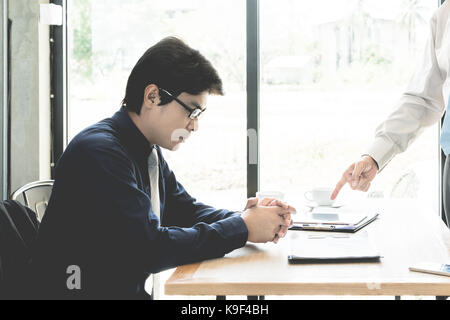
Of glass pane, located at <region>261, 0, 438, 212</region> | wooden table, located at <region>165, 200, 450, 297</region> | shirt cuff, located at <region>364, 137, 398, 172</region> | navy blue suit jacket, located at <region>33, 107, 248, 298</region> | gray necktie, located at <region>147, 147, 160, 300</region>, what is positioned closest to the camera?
wooden table, located at <region>165, 200, 450, 297</region>

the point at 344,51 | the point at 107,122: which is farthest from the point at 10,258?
the point at 344,51

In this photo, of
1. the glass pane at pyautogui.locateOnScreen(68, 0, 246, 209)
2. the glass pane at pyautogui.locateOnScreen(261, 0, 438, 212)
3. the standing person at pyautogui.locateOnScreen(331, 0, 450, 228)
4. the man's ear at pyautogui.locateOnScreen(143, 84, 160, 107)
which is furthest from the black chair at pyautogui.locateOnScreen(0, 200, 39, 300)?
the glass pane at pyautogui.locateOnScreen(261, 0, 438, 212)

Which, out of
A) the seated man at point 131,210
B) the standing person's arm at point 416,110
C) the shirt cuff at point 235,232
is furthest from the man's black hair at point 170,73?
the standing person's arm at point 416,110

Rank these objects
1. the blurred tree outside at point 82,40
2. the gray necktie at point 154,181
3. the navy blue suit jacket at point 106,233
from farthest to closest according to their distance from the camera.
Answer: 1. the blurred tree outside at point 82,40
2. the gray necktie at point 154,181
3. the navy blue suit jacket at point 106,233

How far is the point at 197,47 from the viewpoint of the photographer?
2.60m

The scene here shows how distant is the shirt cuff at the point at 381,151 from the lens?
166 cm

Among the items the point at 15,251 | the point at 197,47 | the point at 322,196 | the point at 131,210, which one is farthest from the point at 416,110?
the point at 15,251

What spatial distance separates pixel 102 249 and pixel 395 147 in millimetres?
1021

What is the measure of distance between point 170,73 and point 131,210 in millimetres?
431

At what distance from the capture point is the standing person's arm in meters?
1.70

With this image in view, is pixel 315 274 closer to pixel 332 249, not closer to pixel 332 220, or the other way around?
pixel 332 249

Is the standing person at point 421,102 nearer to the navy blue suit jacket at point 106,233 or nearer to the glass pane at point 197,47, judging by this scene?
the navy blue suit jacket at point 106,233

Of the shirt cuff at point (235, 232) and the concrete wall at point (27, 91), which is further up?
the concrete wall at point (27, 91)

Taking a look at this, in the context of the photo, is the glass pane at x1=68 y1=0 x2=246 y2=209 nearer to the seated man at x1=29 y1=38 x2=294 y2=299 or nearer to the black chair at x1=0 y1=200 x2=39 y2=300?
the seated man at x1=29 y1=38 x2=294 y2=299
